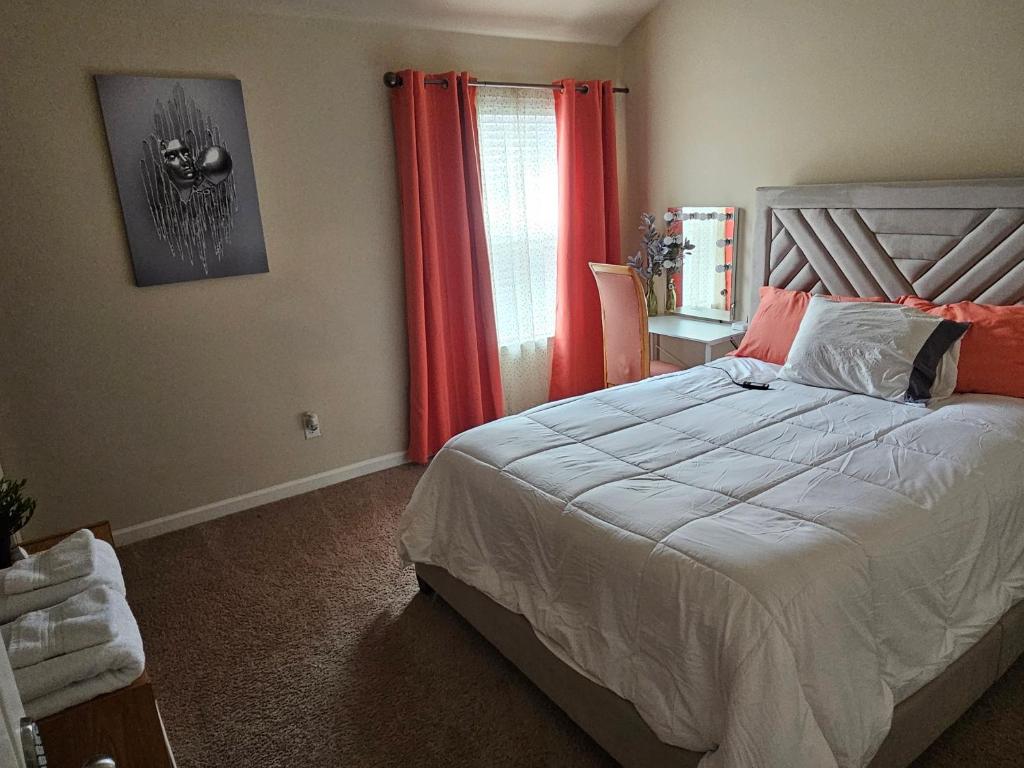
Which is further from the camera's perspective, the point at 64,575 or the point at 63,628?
the point at 64,575

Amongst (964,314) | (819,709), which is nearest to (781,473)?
(819,709)

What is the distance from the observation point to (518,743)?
1863mm

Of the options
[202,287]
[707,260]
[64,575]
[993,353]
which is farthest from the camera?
[707,260]

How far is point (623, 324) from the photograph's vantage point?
3605mm

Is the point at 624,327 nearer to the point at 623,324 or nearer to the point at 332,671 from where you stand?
the point at 623,324

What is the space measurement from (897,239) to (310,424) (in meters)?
2.97

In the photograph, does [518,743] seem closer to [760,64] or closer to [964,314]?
[964,314]

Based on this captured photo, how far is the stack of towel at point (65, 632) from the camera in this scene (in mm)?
1166

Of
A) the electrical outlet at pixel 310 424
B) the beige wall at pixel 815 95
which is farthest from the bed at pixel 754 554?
the electrical outlet at pixel 310 424

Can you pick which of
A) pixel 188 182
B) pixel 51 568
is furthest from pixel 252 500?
pixel 51 568

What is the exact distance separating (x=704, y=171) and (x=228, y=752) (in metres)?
3.62

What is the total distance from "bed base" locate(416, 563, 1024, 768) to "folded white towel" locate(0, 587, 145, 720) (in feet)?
3.45

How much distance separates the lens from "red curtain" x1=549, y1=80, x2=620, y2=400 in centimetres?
403


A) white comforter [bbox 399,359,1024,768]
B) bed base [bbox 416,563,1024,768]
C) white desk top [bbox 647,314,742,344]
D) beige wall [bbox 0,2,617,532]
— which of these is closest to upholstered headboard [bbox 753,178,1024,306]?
white desk top [bbox 647,314,742,344]
